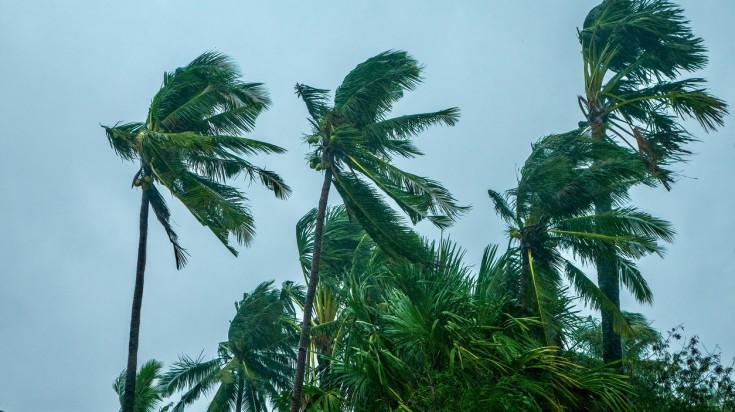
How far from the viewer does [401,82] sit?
2464 cm

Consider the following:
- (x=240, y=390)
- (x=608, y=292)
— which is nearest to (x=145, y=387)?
(x=240, y=390)

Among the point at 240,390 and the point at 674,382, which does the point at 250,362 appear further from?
the point at 674,382

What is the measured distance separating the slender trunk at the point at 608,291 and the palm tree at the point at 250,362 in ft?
35.1

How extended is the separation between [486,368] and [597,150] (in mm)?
9719

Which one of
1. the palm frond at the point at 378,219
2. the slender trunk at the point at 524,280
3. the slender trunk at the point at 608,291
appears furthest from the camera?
the slender trunk at the point at 608,291

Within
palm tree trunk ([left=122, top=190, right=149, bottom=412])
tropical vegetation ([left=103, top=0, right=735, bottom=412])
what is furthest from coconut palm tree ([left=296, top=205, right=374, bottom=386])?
palm tree trunk ([left=122, top=190, right=149, bottom=412])

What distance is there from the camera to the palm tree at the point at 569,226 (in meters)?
23.9

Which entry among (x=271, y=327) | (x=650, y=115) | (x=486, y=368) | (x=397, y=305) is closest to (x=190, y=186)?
(x=397, y=305)

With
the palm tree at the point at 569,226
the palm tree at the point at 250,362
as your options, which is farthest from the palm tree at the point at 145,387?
the palm tree at the point at 569,226

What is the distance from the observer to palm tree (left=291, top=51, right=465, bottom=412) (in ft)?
73.8

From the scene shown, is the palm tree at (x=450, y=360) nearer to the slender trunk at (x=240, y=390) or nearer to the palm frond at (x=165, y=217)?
the palm frond at (x=165, y=217)

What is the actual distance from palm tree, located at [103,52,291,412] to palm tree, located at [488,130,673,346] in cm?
636

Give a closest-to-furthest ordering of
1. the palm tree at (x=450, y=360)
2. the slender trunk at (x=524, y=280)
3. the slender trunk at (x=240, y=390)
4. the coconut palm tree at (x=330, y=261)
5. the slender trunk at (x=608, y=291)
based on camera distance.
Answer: the palm tree at (x=450, y=360) < the slender trunk at (x=524, y=280) < the slender trunk at (x=608, y=291) < the coconut palm tree at (x=330, y=261) < the slender trunk at (x=240, y=390)

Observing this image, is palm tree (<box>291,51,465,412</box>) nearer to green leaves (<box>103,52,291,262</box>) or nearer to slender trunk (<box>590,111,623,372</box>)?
green leaves (<box>103,52,291,262</box>)
